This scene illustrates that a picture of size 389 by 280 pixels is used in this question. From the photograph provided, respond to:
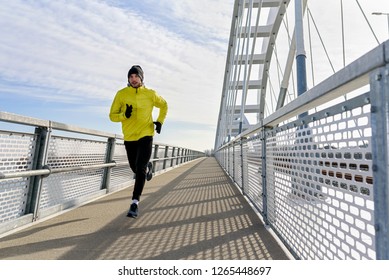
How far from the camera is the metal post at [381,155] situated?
3.03 feet

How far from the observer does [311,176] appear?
1.52m

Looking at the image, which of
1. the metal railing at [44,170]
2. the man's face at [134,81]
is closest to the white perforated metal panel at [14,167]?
the metal railing at [44,170]

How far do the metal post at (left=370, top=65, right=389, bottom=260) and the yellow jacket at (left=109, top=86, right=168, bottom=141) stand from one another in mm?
2436

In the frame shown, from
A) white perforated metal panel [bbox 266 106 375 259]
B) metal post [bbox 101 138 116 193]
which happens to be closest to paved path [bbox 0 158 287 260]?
white perforated metal panel [bbox 266 106 375 259]

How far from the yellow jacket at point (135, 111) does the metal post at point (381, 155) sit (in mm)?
2436

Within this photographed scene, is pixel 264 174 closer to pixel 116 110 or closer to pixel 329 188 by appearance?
pixel 329 188

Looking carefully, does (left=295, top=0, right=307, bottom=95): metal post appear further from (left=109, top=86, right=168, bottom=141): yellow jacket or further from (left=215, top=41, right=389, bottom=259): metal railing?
(left=215, top=41, right=389, bottom=259): metal railing

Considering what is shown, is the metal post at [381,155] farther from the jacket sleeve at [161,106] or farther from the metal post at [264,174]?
the jacket sleeve at [161,106]

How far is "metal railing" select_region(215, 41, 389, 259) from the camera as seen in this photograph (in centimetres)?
95

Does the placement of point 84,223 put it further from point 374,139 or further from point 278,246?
point 374,139

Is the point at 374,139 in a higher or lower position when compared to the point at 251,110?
lower

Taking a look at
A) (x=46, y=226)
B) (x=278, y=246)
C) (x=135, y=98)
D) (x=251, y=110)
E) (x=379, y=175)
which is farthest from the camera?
(x=251, y=110)

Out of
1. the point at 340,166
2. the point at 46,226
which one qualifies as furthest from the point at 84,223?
the point at 340,166

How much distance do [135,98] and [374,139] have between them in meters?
2.56
